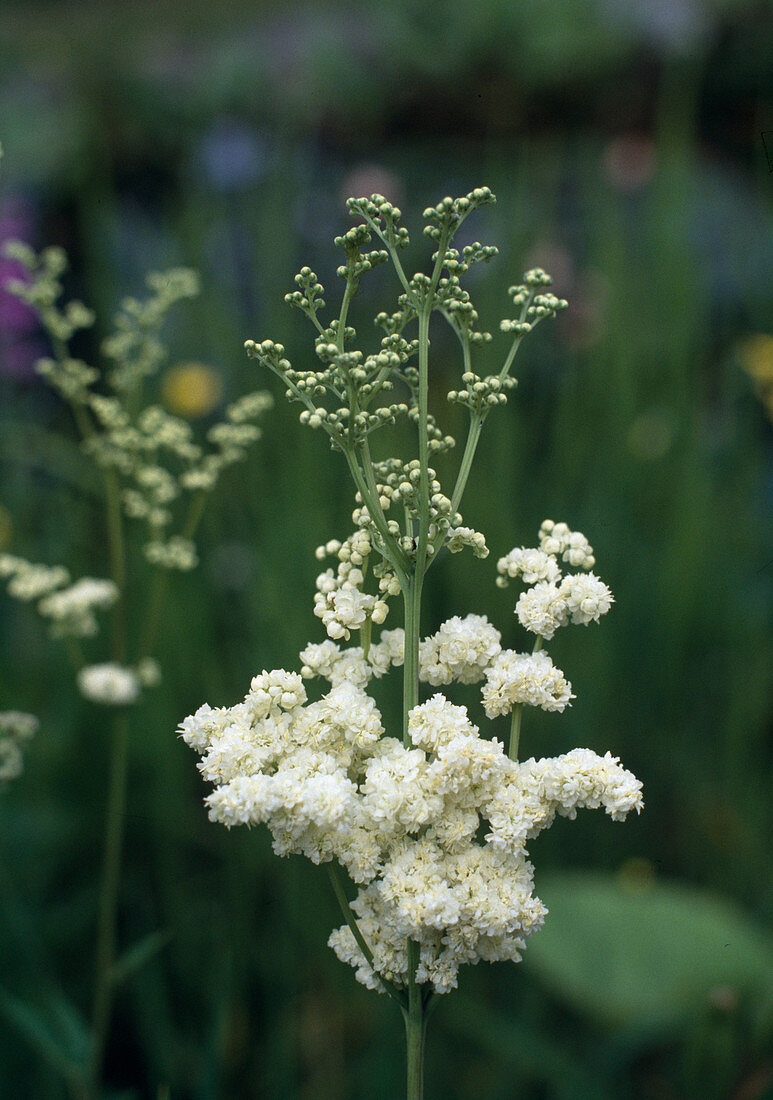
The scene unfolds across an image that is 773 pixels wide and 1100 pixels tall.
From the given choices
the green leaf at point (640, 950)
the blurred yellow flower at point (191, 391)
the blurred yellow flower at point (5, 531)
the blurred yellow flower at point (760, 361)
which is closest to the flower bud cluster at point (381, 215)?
the green leaf at point (640, 950)

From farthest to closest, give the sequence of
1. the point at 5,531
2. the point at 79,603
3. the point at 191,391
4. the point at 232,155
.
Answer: the point at 232,155
the point at 191,391
the point at 5,531
the point at 79,603

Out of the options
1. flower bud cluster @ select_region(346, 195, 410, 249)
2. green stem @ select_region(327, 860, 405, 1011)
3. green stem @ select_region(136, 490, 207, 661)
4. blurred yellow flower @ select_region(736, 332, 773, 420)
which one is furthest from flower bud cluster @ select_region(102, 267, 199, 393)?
blurred yellow flower @ select_region(736, 332, 773, 420)

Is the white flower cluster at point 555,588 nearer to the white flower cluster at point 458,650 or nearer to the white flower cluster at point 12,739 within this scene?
the white flower cluster at point 458,650

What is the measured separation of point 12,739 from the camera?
1.30 metres

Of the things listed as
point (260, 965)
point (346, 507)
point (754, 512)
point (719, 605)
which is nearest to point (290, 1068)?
point (260, 965)

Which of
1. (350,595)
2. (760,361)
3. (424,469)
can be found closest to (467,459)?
(424,469)

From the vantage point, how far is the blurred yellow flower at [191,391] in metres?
3.28

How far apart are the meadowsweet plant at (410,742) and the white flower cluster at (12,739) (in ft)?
1.58

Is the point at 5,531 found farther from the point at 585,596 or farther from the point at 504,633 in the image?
the point at 585,596

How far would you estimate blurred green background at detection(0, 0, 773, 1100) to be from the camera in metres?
2.03

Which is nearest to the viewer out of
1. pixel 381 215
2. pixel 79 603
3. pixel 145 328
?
pixel 381 215

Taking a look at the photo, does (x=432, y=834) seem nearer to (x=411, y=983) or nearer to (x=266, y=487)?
(x=411, y=983)

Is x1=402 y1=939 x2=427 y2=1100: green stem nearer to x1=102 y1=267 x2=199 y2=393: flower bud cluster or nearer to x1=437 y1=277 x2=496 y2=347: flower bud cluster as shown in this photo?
x1=437 y1=277 x2=496 y2=347: flower bud cluster

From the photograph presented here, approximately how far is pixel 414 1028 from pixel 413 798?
22 centimetres
